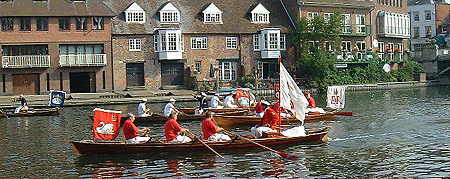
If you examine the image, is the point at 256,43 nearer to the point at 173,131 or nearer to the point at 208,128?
the point at 208,128

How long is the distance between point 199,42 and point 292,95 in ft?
129

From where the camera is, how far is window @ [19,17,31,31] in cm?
5788

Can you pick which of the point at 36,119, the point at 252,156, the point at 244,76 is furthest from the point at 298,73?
the point at 252,156

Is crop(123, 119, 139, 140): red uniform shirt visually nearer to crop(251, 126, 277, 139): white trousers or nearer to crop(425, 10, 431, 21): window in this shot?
crop(251, 126, 277, 139): white trousers

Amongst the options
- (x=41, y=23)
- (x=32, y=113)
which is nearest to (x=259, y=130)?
(x=32, y=113)

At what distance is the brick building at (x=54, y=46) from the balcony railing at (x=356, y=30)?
28.8 meters

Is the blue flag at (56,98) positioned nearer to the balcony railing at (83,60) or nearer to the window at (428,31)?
the balcony railing at (83,60)

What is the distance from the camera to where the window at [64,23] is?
→ 5909cm

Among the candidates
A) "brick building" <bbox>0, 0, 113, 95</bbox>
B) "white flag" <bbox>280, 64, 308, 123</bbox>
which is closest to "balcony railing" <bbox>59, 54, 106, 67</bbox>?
"brick building" <bbox>0, 0, 113, 95</bbox>

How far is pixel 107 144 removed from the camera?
24.0 m

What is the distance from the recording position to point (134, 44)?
61.9 m

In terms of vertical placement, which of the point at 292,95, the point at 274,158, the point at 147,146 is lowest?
the point at 274,158

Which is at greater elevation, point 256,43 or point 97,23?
point 97,23

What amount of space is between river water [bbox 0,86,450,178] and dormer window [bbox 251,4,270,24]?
3522 cm
